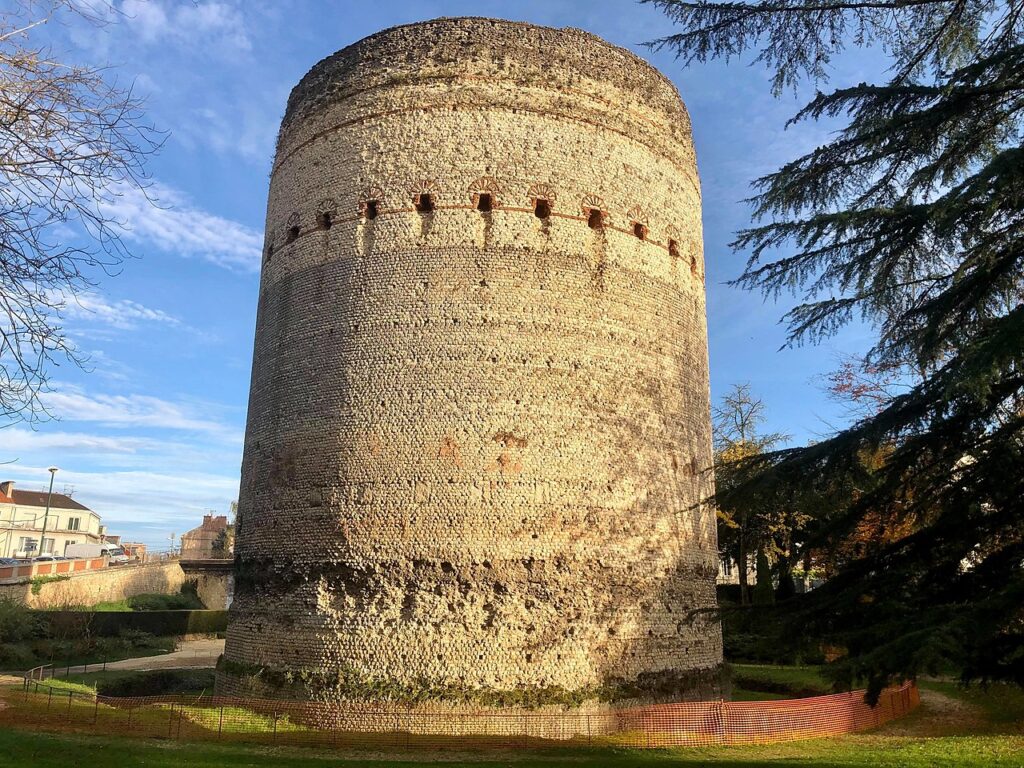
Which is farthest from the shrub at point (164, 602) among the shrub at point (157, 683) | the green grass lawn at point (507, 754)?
the green grass lawn at point (507, 754)

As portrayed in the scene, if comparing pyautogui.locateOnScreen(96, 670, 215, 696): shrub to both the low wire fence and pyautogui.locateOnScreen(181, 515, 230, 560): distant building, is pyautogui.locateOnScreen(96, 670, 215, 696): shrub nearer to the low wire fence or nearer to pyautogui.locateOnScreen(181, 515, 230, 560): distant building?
the low wire fence

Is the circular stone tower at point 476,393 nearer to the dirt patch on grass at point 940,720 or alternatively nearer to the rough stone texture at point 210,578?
the dirt patch on grass at point 940,720

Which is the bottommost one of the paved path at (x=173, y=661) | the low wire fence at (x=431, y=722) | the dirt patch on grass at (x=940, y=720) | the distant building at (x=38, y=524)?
the paved path at (x=173, y=661)

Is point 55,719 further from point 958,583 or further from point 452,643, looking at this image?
point 958,583

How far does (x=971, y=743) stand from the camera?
10914 millimetres

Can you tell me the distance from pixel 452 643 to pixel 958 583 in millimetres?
6434

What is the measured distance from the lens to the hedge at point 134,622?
998 inches

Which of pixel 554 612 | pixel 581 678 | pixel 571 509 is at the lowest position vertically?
pixel 581 678

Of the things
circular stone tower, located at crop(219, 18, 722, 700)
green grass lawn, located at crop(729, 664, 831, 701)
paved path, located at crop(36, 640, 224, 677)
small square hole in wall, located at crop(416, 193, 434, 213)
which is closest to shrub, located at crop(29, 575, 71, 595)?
paved path, located at crop(36, 640, 224, 677)

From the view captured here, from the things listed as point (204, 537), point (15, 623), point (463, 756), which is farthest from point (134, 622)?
point (204, 537)

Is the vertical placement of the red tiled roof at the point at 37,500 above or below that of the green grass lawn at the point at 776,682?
above

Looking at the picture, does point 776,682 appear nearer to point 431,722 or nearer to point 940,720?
point 940,720

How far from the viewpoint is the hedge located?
83.2 feet


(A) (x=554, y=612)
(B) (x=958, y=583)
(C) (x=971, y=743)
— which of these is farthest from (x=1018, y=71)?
(C) (x=971, y=743)
